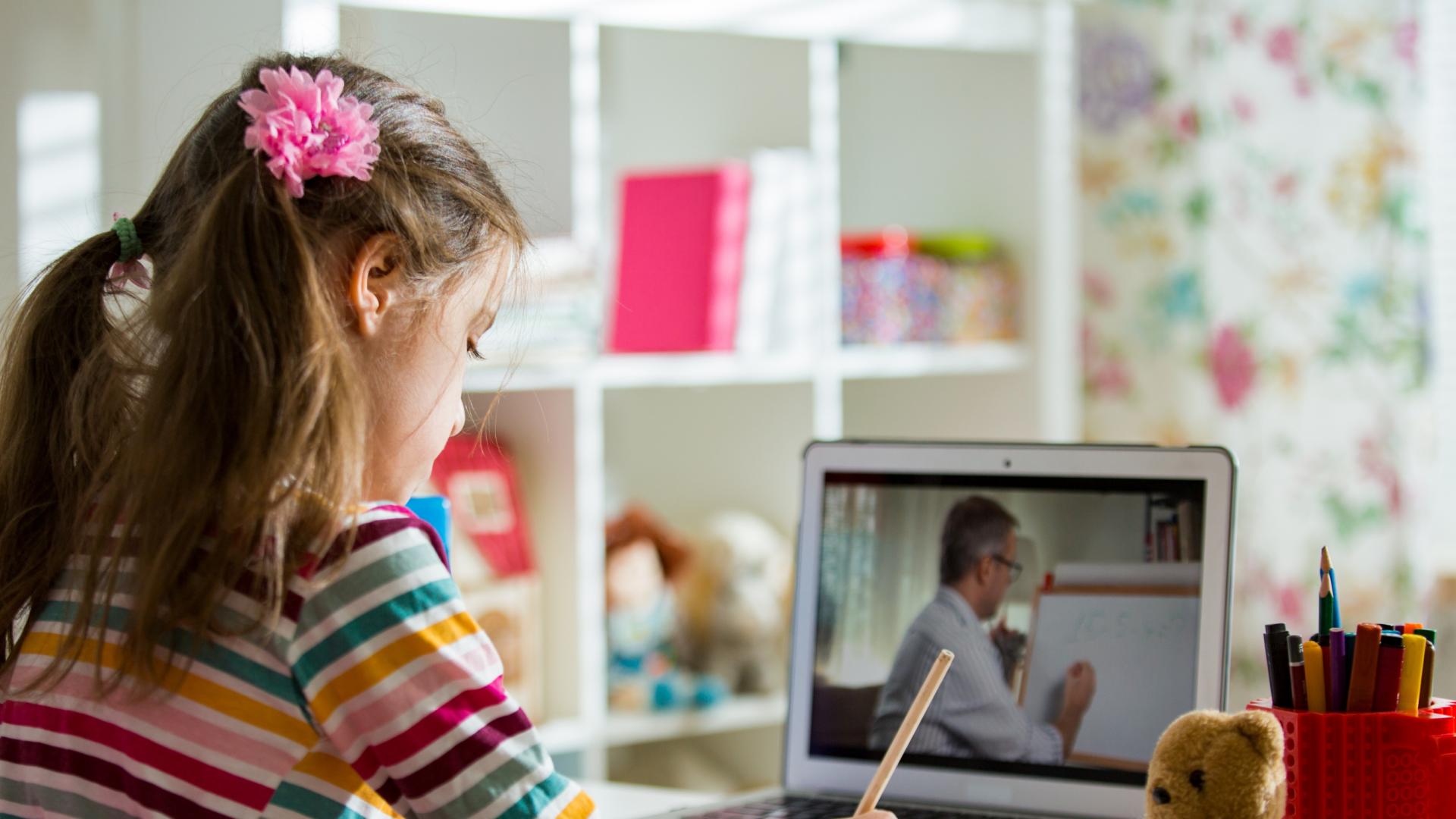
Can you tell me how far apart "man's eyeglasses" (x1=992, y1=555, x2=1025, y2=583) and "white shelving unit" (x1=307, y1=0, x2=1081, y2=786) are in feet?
2.84

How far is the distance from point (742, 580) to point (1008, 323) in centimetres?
60

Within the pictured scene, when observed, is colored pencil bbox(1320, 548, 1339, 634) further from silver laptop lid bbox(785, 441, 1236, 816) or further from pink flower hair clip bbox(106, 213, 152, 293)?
pink flower hair clip bbox(106, 213, 152, 293)

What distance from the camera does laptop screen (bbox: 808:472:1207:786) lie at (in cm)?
98

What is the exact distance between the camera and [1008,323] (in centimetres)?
228

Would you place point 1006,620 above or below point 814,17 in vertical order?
below

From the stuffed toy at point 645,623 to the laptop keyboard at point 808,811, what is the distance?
3.10ft

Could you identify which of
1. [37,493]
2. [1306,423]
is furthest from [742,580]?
[37,493]

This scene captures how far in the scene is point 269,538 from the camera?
2.23ft

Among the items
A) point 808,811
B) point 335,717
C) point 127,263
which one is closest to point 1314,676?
point 808,811

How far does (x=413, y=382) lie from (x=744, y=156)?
1.50 meters

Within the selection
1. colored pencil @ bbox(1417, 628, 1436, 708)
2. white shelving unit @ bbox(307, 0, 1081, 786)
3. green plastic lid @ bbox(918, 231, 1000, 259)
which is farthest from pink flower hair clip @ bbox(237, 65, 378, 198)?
green plastic lid @ bbox(918, 231, 1000, 259)

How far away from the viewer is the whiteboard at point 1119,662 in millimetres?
971

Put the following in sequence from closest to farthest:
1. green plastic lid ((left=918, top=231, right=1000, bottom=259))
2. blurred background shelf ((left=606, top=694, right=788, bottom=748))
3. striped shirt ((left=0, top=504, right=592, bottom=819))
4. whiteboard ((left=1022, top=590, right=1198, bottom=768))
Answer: striped shirt ((left=0, top=504, right=592, bottom=819)) < whiteboard ((left=1022, top=590, right=1198, bottom=768)) < blurred background shelf ((left=606, top=694, right=788, bottom=748)) < green plastic lid ((left=918, top=231, right=1000, bottom=259))

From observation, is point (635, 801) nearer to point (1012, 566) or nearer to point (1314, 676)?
point (1012, 566)
